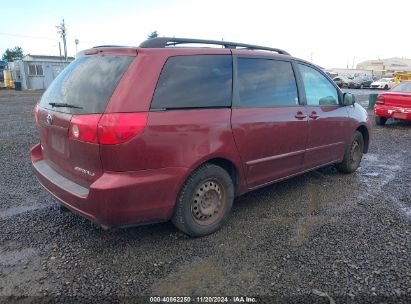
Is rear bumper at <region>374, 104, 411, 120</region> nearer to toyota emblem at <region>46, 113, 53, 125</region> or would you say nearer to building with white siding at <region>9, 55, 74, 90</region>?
toyota emblem at <region>46, 113, 53, 125</region>

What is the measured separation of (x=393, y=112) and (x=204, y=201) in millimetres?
9440

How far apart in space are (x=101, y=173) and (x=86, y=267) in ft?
2.62

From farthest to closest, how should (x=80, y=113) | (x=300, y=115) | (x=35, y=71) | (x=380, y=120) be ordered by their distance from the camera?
1. (x=35, y=71)
2. (x=380, y=120)
3. (x=300, y=115)
4. (x=80, y=113)

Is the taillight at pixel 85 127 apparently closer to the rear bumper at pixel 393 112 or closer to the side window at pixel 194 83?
the side window at pixel 194 83

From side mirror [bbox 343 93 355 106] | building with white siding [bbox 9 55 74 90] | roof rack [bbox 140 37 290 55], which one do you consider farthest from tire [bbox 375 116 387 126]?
building with white siding [bbox 9 55 74 90]

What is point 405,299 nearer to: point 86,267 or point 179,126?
point 179,126

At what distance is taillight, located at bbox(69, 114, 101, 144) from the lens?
108 inches

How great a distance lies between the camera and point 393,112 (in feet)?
35.2

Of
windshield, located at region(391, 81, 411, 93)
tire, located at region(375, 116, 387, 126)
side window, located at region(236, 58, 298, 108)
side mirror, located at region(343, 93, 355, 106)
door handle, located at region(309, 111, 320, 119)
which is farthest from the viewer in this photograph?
tire, located at region(375, 116, 387, 126)

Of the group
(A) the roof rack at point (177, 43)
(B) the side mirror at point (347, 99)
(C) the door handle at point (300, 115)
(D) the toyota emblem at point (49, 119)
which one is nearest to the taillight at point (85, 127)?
(D) the toyota emblem at point (49, 119)

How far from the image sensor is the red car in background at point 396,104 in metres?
10.4

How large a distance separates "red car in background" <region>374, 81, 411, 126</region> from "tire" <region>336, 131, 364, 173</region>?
5.76m

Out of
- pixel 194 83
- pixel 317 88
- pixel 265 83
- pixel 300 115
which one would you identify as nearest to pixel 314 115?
pixel 300 115

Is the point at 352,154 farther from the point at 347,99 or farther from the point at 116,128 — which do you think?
the point at 116,128
